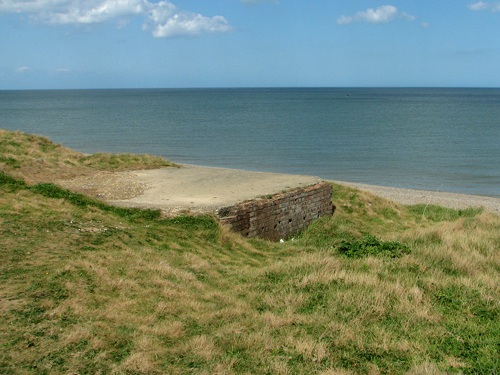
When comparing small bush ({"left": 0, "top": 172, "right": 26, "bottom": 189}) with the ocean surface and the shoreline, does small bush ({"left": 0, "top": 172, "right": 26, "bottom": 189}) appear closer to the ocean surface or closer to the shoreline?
the shoreline

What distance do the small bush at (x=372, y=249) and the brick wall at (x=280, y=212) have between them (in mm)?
2609

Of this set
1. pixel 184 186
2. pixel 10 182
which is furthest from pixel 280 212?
pixel 10 182

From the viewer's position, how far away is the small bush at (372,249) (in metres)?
8.80

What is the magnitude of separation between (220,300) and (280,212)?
5.88 meters

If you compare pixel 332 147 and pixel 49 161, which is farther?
pixel 332 147

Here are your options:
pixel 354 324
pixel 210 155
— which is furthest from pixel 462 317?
pixel 210 155

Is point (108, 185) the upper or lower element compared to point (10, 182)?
lower

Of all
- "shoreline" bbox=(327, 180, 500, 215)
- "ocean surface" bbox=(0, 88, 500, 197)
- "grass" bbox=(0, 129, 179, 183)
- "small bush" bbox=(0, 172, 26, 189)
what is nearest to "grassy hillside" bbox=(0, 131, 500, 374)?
"small bush" bbox=(0, 172, 26, 189)

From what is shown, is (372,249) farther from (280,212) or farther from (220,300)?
(280,212)

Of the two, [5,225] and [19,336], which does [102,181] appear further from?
[19,336]

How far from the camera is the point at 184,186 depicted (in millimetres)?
13438

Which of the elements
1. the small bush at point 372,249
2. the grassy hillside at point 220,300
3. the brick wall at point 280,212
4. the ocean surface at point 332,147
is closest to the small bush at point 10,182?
the grassy hillside at point 220,300

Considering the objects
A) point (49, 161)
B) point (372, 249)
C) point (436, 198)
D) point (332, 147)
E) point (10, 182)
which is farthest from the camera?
point (332, 147)

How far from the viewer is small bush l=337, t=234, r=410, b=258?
28.9ft
